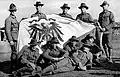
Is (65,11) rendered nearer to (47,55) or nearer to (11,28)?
(11,28)

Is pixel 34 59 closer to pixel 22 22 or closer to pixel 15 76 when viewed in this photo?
pixel 15 76

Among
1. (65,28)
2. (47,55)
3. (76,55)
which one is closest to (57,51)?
(47,55)

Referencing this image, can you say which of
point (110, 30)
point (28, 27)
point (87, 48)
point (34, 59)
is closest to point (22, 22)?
point (28, 27)

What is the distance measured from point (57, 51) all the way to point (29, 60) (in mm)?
966

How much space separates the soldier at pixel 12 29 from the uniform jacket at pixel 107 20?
11.2ft

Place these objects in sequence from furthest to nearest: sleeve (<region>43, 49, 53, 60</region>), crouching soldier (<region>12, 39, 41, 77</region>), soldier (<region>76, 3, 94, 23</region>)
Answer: soldier (<region>76, 3, 94, 23</region>) → sleeve (<region>43, 49, 53, 60</region>) → crouching soldier (<region>12, 39, 41, 77</region>)

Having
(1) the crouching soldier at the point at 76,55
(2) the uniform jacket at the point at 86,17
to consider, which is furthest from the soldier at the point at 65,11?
(1) the crouching soldier at the point at 76,55

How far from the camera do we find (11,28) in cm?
1003

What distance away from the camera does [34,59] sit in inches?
368

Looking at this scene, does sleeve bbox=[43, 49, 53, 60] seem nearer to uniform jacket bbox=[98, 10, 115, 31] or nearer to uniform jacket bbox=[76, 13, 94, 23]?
uniform jacket bbox=[76, 13, 94, 23]

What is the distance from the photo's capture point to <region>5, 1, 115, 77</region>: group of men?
9.12 meters

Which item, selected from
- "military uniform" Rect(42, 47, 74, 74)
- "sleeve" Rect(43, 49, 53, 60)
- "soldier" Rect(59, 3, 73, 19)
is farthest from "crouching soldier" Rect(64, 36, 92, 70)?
"soldier" Rect(59, 3, 73, 19)

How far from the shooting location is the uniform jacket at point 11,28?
985 cm

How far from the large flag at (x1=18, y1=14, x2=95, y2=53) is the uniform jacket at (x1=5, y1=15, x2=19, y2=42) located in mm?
242
